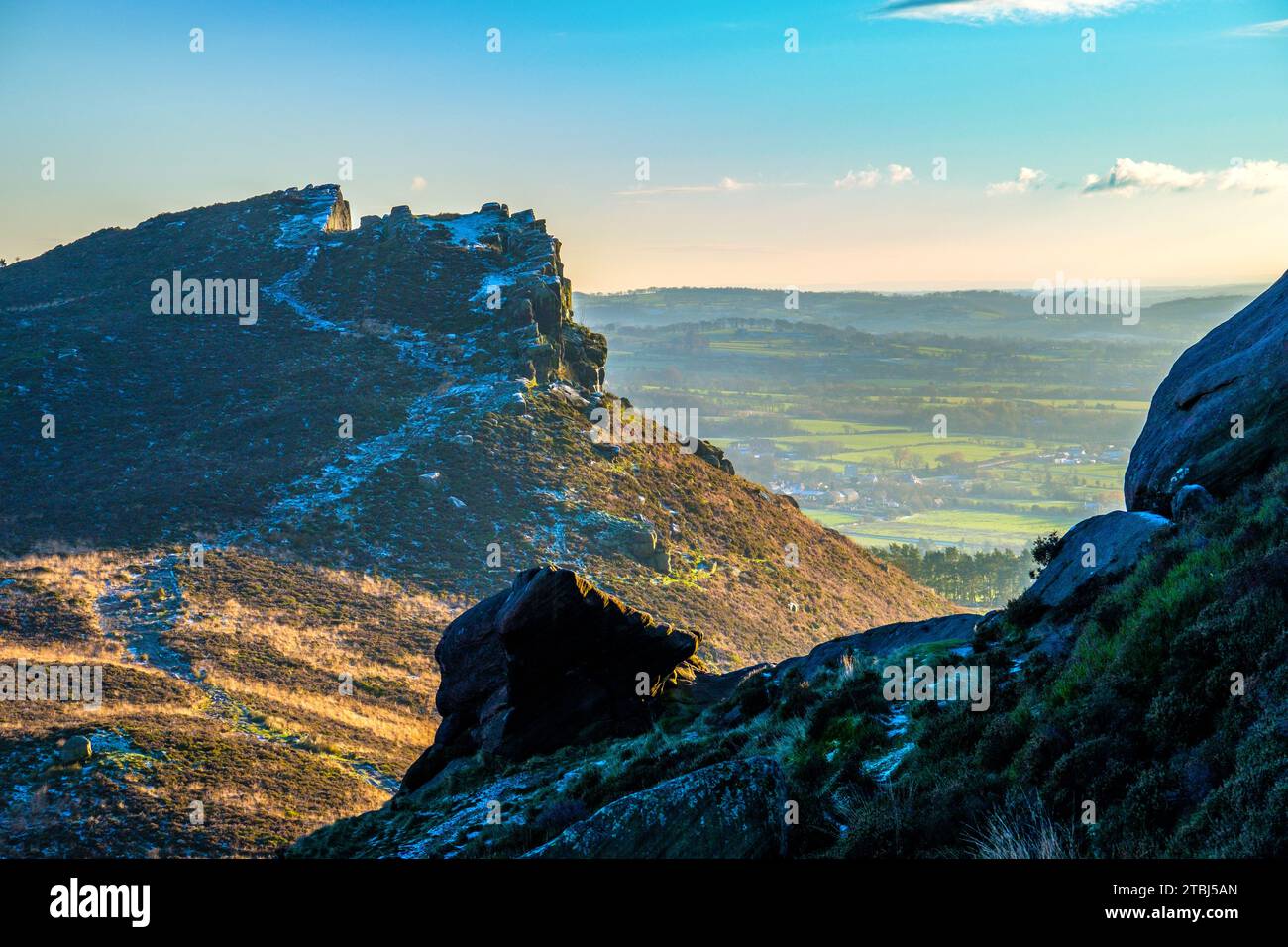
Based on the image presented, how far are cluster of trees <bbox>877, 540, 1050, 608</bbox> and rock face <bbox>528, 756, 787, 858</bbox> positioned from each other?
100697 mm

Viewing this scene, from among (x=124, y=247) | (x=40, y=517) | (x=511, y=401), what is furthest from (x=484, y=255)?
(x=40, y=517)

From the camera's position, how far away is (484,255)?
9500cm

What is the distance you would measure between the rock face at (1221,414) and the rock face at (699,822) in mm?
12968

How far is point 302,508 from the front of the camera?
61.2 m

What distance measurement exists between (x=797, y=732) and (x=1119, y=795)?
24.9ft
